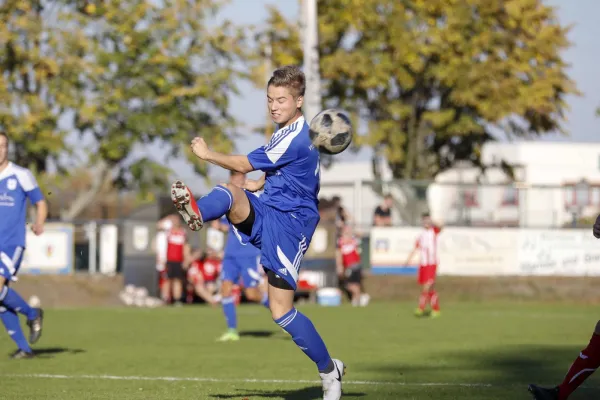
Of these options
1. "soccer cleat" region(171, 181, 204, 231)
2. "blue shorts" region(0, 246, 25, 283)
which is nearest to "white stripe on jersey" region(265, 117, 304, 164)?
"soccer cleat" region(171, 181, 204, 231)

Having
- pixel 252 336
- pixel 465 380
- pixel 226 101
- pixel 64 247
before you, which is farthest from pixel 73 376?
pixel 226 101

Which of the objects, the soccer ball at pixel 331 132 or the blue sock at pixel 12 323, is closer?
the soccer ball at pixel 331 132

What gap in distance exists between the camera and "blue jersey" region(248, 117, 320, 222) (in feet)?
24.9

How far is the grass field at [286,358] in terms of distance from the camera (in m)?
9.10

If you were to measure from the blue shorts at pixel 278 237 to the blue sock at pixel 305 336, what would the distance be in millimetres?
225

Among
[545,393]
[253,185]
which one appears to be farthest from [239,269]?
[545,393]

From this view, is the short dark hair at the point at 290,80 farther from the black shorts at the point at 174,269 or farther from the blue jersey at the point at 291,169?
the black shorts at the point at 174,269

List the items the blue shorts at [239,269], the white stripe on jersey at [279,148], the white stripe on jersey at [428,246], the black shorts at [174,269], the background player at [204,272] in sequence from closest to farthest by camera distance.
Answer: the white stripe on jersey at [279,148], the blue shorts at [239,269], the white stripe on jersey at [428,246], the black shorts at [174,269], the background player at [204,272]

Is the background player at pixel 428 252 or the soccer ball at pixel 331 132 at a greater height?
the soccer ball at pixel 331 132

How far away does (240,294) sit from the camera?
88.2ft

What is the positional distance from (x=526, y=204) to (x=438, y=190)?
2125 mm

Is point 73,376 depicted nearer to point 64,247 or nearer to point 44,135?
point 64,247

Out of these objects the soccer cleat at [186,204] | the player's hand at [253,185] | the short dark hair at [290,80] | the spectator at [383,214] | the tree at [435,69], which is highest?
the tree at [435,69]

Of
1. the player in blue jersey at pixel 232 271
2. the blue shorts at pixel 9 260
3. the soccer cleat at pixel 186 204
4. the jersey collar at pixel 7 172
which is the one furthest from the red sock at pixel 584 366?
the player in blue jersey at pixel 232 271
